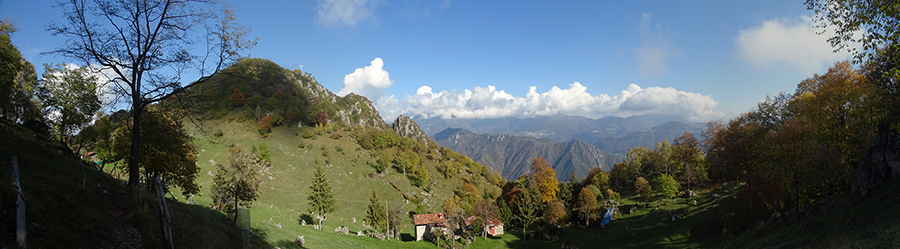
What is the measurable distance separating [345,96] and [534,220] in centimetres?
15442

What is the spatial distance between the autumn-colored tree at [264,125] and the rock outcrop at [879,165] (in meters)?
113

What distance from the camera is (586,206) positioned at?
215 ft

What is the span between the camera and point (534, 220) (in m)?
64.4

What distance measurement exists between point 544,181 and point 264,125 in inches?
3232

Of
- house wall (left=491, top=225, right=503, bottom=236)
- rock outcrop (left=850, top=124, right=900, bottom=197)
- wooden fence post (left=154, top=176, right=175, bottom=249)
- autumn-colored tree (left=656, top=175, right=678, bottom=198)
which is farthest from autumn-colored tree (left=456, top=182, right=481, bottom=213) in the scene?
wooden fence post (left=154, top=176, right=175, bottom=249)

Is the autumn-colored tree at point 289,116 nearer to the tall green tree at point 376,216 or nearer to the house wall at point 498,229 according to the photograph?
the tall green tree at point 376,216

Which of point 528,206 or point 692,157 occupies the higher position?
point 692,157

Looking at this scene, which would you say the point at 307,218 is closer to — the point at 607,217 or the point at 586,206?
the point at 586,206

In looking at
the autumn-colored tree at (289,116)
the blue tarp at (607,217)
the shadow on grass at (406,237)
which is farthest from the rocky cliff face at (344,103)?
the blue tarp at (607,217)

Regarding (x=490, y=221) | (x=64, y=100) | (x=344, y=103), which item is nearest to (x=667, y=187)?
(x=490, y=221)

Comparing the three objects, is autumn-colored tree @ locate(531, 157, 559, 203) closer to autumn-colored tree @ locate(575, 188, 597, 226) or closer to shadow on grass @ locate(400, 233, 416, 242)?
autumn-colored tree @ locate(575, 188, 597, 226)

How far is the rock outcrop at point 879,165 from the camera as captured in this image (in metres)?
20.4

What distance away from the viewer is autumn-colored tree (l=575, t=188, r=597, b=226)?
65125mm

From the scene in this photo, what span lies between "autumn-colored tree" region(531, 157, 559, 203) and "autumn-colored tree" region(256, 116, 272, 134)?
78.5 metres
